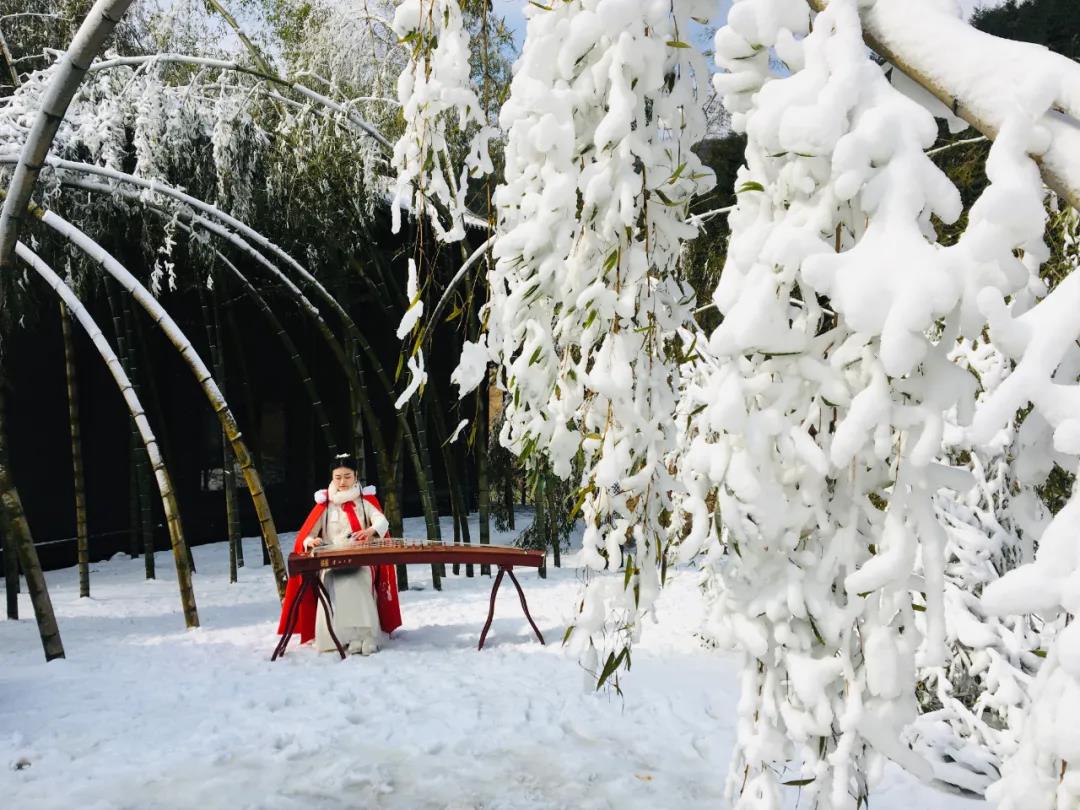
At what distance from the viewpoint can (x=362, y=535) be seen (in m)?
6.25

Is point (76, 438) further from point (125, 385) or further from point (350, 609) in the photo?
point (350, 609)

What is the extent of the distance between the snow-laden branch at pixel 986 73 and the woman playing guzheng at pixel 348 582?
17.5 feet

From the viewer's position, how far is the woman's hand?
6242mm

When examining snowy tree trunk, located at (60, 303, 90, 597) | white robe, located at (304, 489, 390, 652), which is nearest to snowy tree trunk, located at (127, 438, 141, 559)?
snowy tree trunk, located at (60, 303, 90, 597)

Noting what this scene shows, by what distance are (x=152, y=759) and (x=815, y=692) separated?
3.52 m

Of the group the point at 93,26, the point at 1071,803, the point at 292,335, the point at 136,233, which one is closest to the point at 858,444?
the point at 1071,803

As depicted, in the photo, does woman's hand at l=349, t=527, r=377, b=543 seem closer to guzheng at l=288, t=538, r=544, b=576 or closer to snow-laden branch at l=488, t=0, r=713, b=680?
guzheng at l=288, t=538, r=544, b=576

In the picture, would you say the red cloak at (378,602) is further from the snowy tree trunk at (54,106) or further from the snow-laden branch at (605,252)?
the snow-laden branch at (605,252)

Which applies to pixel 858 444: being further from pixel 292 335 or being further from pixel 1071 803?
pixel 292 335

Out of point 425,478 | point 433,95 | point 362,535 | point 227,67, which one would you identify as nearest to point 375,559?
point 362,535

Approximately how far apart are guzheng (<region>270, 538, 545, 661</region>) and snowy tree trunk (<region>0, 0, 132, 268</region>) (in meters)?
2.43

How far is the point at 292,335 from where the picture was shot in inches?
477

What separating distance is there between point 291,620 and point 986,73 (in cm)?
548

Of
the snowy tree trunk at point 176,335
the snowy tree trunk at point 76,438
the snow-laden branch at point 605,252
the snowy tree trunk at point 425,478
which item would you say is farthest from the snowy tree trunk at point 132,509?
the snow-laden branch at point 605,252
